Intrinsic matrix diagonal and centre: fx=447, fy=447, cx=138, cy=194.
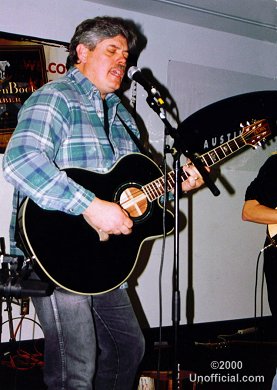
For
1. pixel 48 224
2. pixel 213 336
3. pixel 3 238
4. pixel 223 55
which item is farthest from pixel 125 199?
pixel 223 55

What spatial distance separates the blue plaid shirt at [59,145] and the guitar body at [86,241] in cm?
6

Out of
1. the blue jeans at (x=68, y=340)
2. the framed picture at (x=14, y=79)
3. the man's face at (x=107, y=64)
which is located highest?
the framed picture at (x=14, y=79)

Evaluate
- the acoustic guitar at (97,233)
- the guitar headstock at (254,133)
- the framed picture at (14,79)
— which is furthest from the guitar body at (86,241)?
the framed picture at (14,79)

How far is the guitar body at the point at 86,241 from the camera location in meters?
1.71

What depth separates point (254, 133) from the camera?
2385mm

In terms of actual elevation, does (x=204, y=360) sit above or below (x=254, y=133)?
below

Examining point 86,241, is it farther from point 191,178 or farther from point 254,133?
point 254,133

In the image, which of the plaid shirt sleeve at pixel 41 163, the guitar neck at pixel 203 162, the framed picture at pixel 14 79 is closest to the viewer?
the plaid shirt sleeve at pixel 41 163

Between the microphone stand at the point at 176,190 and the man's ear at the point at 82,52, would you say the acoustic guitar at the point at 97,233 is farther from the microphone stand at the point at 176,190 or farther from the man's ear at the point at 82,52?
the man's ear at the point at 82,52

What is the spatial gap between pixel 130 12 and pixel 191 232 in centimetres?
231

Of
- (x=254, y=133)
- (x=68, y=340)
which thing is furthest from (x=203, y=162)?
(x=68, y=340)

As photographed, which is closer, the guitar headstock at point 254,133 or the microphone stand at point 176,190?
the microphone stand at point 176,190

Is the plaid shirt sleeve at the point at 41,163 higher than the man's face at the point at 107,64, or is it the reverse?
the man's face at the point at 107,64

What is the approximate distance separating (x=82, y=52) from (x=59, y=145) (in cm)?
56
